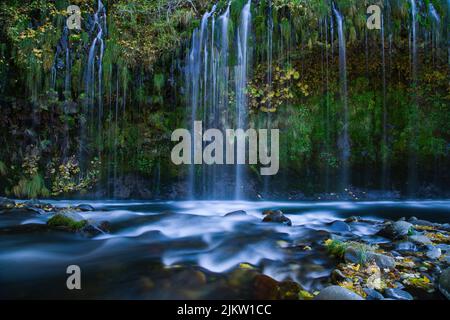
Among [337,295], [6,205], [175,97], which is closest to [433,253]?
[337,295]

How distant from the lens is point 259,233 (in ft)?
17.2

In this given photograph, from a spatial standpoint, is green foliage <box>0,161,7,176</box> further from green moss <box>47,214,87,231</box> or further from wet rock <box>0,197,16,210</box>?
green moss <box>47,214,87,231</box>

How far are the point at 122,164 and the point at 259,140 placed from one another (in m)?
4.46

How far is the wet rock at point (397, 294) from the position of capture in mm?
2848

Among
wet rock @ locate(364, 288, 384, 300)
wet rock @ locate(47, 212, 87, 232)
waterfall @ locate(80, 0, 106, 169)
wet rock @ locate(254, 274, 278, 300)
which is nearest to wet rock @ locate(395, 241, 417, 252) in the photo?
wet rock @ locate(364, 288, 384, 300)

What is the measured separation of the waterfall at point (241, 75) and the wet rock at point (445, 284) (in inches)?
261

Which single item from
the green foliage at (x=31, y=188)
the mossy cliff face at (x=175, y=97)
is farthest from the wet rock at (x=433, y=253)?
the green foliage at (x=31, y=188)

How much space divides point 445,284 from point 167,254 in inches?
125

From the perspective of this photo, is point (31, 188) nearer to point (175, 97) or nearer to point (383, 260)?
point (175, 97)

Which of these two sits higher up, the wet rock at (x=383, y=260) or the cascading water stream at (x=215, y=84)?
the cascading water stream at (x=215, y=84)

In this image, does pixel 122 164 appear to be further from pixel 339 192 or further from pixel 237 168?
pixel 339 192

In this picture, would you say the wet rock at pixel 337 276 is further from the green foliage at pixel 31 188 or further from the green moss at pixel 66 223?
the green foliage at pixel 31 188

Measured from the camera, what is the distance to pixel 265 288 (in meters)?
3.03

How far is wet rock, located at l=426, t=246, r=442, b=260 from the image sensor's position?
12.5 ft
